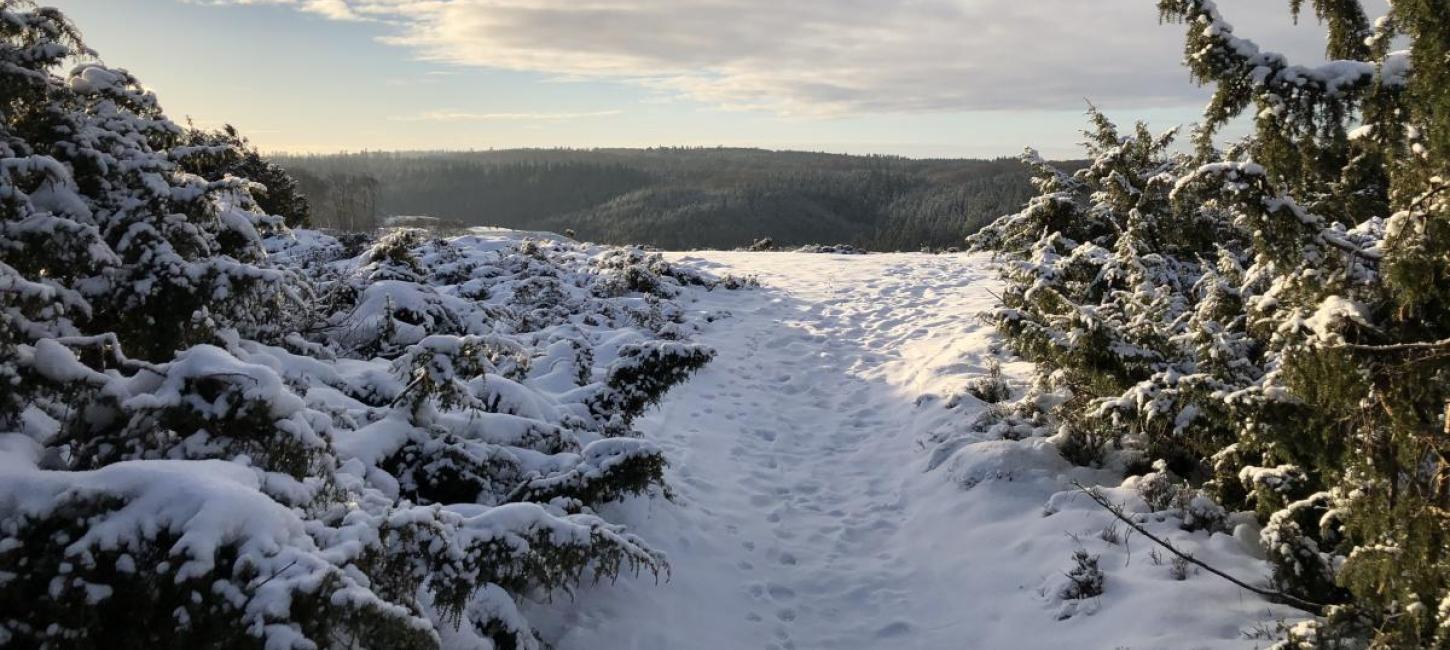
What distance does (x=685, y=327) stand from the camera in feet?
40.4

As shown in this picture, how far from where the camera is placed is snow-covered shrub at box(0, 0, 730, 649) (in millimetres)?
1837

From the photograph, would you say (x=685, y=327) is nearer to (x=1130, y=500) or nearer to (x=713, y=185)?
(x=1130, y=500)

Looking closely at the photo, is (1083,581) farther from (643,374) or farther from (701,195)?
(701,195)

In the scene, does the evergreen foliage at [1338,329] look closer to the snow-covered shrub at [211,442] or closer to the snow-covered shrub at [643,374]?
the snow-covered shrub at [211,442]

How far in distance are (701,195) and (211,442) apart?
108m

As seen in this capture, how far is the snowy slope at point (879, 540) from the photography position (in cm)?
416

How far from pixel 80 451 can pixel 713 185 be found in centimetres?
12082

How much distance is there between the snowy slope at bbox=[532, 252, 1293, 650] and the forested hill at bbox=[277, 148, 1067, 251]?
5742 centimetres

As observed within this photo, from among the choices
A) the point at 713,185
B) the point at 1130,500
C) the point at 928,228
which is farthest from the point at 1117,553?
the point at 713,185

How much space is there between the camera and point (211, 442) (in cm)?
247

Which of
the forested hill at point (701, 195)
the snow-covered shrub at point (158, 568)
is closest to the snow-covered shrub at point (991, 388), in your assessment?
the snow-covered shrub at point (158, 568)

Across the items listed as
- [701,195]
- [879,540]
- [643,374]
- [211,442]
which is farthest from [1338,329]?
[701,195]

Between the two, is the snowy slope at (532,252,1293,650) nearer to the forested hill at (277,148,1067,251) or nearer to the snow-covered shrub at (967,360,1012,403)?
the snow-covered shrub at (967,360,1012,403)

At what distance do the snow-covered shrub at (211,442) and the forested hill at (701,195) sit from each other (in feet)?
204
